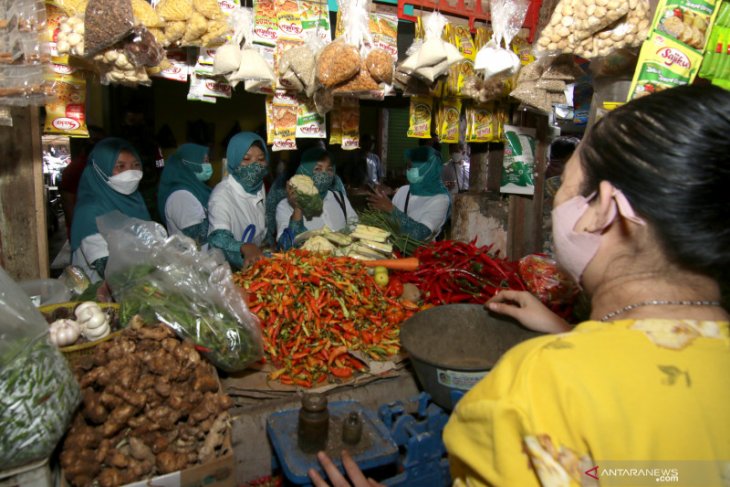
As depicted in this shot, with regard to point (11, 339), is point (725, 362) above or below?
above

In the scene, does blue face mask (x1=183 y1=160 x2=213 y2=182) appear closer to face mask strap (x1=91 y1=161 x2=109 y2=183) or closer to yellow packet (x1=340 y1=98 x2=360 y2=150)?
face mask strap (x1=91 y1=161 x2=109 y2=183)

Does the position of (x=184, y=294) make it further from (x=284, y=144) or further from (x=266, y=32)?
(x=266, y=32)

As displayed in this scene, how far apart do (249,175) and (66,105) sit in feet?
6.59

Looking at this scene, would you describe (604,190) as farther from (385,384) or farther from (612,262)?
(385,384)

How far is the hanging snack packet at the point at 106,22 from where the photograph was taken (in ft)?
7.23

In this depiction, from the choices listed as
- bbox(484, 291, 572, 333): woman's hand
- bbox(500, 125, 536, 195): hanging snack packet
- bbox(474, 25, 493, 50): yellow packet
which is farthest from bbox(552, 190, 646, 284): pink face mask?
bbox(500, 125, 536, 195): hanging snack packet

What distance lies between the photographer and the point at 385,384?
2.63 meters

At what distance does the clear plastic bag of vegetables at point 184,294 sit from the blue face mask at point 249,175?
5.73 feet

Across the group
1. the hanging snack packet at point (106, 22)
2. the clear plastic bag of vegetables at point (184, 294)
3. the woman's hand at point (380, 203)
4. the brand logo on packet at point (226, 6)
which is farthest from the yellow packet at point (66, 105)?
the woman's hand at point (380, 203)

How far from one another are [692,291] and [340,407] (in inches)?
66.4

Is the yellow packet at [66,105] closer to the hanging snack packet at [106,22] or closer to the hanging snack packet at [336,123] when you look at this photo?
the hanging snack packet at [106,22]

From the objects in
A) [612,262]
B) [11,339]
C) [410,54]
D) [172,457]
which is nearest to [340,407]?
[172,457]

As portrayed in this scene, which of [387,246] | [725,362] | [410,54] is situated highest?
[410,54]

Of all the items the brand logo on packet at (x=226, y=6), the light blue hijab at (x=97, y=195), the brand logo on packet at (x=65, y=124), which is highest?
the brand logo on packet at (x=226, y=6)
